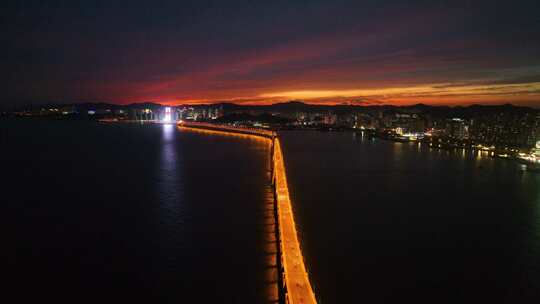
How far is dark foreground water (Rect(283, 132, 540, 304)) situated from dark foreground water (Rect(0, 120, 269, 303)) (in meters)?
1.26

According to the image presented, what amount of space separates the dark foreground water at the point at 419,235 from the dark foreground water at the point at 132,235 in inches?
49.7

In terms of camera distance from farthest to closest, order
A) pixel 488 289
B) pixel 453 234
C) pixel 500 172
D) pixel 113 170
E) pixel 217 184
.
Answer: pixel 500 172 → pixel 113 170 → pixel 217 184 → pixel 453 234 → pixel 488 289

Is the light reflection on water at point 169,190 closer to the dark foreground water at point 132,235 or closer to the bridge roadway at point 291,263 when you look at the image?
the dark foreground water at point 132,235

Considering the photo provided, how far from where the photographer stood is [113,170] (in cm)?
1334

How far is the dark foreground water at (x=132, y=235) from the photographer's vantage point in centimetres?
495

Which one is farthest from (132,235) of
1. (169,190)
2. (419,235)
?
(419,235)

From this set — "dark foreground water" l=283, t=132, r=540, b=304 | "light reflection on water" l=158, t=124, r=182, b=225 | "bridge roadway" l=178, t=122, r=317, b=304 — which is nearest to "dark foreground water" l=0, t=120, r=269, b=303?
"light reflection on water" l=158, t=124, r=182, b=225

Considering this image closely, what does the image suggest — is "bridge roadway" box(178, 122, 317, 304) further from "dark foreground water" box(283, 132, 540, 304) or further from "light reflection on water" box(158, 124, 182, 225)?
"light reflection on water" box(158, 124, 182, 225)

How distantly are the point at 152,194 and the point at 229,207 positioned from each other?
2492mm

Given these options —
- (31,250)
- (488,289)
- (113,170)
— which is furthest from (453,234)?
(113,170)

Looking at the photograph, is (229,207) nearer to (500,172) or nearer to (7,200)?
(7,200)

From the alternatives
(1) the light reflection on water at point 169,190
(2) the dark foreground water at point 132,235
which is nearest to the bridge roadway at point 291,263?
(2) the dark foreground water at point 132,235

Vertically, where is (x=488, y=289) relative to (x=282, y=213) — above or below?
below

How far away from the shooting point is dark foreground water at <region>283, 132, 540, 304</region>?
5105 millimetres
